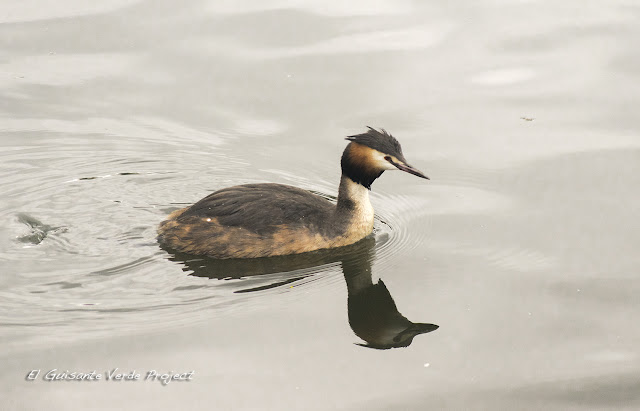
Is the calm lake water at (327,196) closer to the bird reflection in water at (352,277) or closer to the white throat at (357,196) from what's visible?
the bird reflection in water at (352,277)

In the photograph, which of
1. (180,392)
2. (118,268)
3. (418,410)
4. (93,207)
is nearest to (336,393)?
(418,410)

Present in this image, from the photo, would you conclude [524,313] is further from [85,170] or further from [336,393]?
[85,170]

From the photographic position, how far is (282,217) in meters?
8.84

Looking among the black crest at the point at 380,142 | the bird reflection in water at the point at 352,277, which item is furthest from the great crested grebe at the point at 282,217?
the bird reflection in water at the point at 352,277

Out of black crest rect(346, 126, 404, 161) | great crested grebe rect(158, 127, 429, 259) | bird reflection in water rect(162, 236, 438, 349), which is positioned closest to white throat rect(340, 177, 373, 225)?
great crested grebe rect(158, 127, 429, 259)

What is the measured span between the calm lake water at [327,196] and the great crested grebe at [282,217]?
19 cm

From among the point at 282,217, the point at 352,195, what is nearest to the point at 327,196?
the point at 352,195

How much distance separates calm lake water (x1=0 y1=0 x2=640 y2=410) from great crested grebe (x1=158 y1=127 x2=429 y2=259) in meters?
0.19

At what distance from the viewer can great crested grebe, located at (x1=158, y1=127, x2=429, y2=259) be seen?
28.6ft

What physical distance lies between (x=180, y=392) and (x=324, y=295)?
185cm

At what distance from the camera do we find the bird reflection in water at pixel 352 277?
24.3ft

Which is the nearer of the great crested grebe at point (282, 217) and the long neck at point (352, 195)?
the great crested grebe at point (282, 217)

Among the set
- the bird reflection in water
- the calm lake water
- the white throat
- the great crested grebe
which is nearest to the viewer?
the calm lake water

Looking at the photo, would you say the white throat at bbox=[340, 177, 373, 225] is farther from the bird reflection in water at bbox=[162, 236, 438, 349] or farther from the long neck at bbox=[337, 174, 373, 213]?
the bird reflection in water at bbox=[162, 236, 438, 349]
